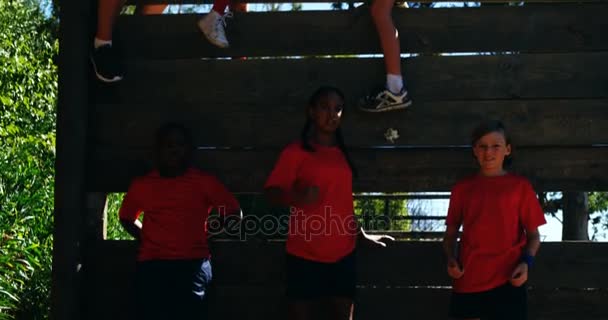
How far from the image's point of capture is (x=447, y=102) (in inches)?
233

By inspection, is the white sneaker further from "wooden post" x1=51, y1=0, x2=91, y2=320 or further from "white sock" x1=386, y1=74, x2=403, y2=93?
"white sock" x1=386, y1=74, x2=403, y2=93

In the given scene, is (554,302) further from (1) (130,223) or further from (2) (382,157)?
(1) (130,223)

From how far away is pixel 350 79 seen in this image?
19.6 feet

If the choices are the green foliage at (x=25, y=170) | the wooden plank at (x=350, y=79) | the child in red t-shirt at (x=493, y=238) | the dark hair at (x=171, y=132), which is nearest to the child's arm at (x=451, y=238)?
the child in red t-shirt at (x=493, y=238)

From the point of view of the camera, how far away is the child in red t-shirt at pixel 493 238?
4.98 m

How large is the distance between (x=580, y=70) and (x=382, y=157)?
1.27 metres

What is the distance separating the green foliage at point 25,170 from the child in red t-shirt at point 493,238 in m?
3.16

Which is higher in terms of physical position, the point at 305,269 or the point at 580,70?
the point at 580,70

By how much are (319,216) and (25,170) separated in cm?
460

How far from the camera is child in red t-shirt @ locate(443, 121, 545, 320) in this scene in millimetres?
4980

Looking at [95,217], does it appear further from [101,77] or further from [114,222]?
[114,222]

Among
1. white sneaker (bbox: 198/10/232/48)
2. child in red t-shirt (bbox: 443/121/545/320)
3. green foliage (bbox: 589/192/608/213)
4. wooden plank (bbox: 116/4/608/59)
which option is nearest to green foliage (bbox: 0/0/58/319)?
wooden plank (bbox: 116/4/608/59)

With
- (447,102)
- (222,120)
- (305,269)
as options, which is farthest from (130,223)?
(447,102)

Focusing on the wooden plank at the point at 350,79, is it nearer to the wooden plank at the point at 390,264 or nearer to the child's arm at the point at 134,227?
the child's arm at the point at 134,227
